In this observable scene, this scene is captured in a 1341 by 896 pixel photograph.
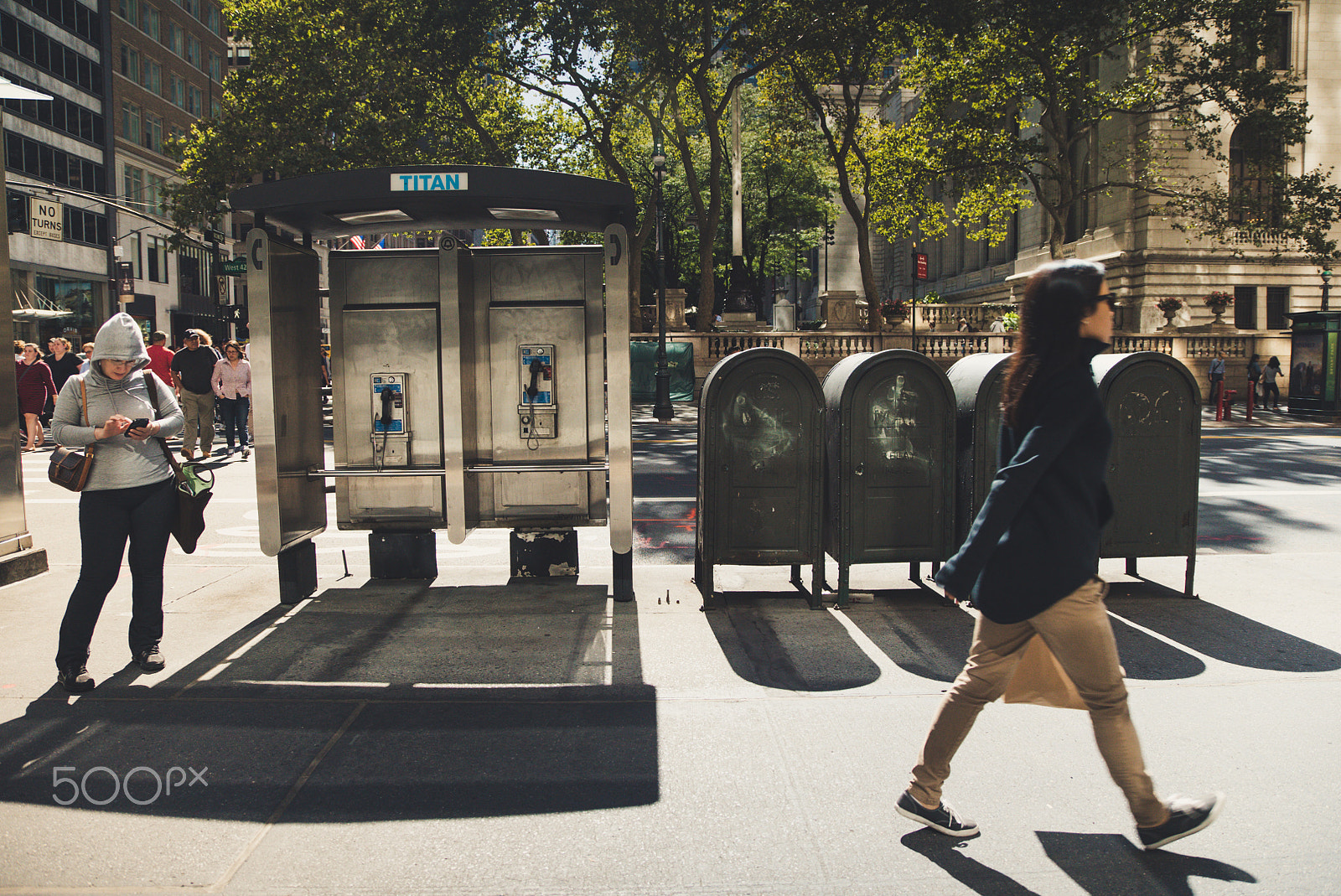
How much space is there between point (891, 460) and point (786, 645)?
58.7 inches

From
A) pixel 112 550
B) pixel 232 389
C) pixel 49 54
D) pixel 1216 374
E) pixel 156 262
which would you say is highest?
pixel 49 54

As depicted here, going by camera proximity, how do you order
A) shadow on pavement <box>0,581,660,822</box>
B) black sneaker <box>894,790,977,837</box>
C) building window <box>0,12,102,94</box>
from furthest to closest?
building window <box>0,12,102,94</box> → shadow on pavement <box>0,581,660,822</box> → black sneaker <box>894,790,977,837</box>

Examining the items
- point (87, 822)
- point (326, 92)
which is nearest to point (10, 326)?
point (87, 822)

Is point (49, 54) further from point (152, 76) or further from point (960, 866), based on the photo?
point (960, 866)

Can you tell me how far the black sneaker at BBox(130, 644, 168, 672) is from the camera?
5109 millimetres

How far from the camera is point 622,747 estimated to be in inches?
164

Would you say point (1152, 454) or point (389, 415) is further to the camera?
point (389, 415)

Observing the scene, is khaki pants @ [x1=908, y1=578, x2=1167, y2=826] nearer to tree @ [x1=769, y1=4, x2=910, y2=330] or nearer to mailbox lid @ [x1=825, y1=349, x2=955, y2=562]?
mailbox lid @ [x1=825, y1=349, x2=955, y2=562]

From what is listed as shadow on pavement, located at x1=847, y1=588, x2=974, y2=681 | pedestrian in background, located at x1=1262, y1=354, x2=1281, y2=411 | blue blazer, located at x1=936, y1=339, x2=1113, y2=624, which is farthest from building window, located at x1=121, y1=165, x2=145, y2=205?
blue blazer, located at x1=936, y1=339, x2=1113, y2=624

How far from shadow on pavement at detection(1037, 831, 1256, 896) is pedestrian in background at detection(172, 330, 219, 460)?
13308mm

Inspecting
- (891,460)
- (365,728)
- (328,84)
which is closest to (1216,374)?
(328,84)

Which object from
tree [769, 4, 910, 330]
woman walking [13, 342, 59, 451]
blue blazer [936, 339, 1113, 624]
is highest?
tree [769, 4, 910, 330]

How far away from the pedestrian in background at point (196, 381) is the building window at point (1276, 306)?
38.2 metres

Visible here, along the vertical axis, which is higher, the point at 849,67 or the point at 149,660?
the point at 849,67
